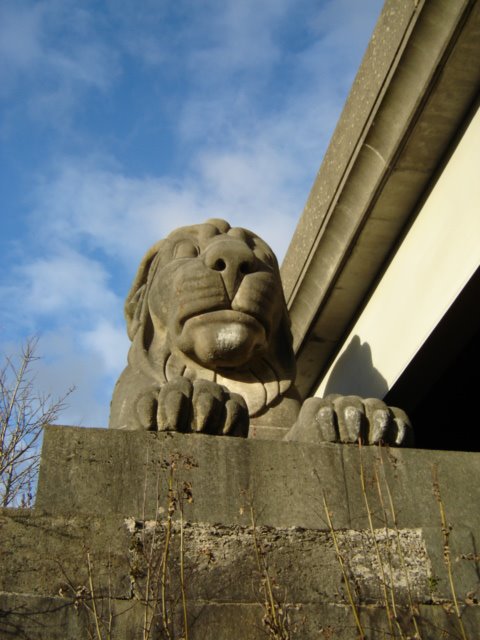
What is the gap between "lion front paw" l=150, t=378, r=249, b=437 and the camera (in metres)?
3.44

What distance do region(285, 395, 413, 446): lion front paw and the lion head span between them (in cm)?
75

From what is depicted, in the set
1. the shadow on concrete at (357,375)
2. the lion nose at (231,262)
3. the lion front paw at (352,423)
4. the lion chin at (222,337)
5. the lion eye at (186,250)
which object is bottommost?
the lion front paw at (352,423)

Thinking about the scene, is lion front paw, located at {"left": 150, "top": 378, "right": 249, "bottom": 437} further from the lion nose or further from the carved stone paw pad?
the lion nose

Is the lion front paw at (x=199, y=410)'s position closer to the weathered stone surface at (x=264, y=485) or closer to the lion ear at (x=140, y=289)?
the weathered stone surface at (x=264, y=485)

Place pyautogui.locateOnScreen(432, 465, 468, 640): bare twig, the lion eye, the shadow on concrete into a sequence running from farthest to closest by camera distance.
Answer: the shadow on concrete < the lion eye < pyautogui.locateOnScreen(432, 465, 468, 640): bare twig

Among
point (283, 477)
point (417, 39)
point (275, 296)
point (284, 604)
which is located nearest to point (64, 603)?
point (284, 604)

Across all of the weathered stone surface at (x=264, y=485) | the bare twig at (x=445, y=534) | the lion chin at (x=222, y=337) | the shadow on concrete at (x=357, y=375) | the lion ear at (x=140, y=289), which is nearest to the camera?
the bare twig at (x=445, y=534)

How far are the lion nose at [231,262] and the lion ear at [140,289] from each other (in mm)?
653

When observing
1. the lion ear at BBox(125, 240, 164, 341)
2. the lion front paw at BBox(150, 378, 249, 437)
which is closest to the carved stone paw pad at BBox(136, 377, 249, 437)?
the lion front paw at BBox(150, 378, 249, 437)

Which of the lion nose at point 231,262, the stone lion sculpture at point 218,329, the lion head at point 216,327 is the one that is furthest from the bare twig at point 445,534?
the lion nose at point 231,262

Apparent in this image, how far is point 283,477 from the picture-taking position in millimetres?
3361

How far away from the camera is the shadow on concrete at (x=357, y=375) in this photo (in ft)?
A: 22.7

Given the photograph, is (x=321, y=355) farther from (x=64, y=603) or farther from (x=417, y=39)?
(x=64, y=603)

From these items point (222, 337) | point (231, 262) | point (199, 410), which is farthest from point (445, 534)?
point (231, 262)
